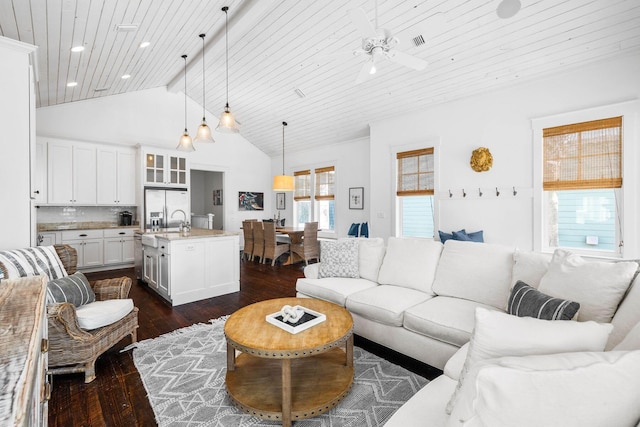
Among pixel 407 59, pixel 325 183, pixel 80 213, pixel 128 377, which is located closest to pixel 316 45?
pixel 407 59

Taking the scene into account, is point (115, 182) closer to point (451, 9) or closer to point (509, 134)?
point (451, 9)

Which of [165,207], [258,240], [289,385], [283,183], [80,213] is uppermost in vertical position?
[283,183]

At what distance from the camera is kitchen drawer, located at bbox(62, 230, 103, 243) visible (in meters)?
5.44

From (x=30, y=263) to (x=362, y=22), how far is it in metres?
3.13

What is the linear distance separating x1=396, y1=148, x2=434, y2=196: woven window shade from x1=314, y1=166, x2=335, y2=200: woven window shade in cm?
212

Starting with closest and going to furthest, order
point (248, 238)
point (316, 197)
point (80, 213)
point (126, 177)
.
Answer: point (80, 213) < point (126, 177) < point (248, 238) < point (316, 197)

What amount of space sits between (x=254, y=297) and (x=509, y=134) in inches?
165

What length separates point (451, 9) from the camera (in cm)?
332

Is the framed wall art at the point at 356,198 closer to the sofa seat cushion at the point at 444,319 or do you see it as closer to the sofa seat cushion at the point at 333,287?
the sofa seat cushion at the point at 333,287

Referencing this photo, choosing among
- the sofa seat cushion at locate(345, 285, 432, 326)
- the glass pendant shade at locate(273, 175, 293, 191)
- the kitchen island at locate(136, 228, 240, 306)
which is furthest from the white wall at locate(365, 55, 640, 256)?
the kitchen island at locate(136, 228, 240, 306)

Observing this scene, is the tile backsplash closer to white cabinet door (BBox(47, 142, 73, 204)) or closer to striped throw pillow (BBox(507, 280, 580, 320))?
white cabinet door (BBox(47, 142, 73, 204))

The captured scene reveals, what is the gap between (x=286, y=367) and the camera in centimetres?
170

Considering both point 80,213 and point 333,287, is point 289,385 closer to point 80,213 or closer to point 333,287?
point 333,287

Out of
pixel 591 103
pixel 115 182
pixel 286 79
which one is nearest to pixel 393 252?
pixel 591 103
